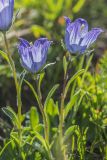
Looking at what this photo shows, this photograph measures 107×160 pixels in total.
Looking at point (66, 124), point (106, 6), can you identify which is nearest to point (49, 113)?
point (66, 124)

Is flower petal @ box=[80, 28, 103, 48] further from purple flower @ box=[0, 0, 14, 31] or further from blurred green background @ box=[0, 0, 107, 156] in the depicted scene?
blurred green background @ box=[0, 0, 107, 156]

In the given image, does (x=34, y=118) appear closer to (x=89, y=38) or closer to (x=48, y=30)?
(x=89, y=38)

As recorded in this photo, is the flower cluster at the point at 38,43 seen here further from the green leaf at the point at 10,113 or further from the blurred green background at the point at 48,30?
the blurred green background at the point at 48,30

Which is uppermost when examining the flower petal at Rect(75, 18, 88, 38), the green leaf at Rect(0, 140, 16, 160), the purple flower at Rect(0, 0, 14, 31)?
the purple flower at Rect(0, 0, 14, 31)

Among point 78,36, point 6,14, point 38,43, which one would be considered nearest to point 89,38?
point 78,36

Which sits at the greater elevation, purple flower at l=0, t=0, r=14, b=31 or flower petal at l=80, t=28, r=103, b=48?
purple flower at l=0, t=0, r=14, b=31

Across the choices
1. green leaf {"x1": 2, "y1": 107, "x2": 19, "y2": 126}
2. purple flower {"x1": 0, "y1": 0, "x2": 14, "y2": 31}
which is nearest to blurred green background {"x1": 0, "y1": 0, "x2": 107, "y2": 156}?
green leaf {"x1": 2, "y1": 107, "x2": 19, "y2": 126}

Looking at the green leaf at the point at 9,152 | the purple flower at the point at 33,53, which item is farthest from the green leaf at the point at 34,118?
the purple flower at the point at 33,53

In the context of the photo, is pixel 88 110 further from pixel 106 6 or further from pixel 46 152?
pixel 106 6
